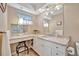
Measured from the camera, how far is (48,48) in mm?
1495

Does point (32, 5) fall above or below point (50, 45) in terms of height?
above

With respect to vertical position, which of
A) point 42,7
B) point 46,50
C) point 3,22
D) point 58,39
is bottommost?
point 46,50

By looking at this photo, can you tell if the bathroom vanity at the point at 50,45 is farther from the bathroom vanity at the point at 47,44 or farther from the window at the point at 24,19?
the window at the point at 24,19

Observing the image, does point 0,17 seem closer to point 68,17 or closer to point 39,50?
point 39,50

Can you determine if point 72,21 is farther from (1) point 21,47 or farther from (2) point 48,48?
(1) point 21,47

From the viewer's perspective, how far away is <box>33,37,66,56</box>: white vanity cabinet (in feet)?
4.71

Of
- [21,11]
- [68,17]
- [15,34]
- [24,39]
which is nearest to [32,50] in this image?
[24,39]

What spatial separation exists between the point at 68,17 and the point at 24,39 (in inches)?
28.0

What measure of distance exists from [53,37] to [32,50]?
0.36 m

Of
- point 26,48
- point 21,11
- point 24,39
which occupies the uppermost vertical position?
point 21,11

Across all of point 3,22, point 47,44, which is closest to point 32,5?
point 3,22

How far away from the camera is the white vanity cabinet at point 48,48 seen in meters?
1.44

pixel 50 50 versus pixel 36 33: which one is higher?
pixel 36 33

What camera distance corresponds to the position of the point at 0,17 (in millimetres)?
1449
